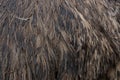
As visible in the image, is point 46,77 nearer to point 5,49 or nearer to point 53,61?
point 53,61

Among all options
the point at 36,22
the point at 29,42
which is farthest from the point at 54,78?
the point at 36,22

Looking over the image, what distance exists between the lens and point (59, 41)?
208 cm

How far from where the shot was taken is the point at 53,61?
2.05 m

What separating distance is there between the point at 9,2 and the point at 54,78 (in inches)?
30.9

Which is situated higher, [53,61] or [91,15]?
[91,15]

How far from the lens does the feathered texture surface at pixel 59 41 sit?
2039mm

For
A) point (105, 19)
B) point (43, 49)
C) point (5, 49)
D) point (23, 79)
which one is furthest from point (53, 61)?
point (105, 19)

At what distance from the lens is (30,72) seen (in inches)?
79.8

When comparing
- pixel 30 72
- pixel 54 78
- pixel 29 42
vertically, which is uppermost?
pixel 29 42

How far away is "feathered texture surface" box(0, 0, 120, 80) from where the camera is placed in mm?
2039

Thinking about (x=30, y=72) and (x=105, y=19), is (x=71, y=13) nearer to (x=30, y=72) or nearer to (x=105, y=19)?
(x=105, y=19)

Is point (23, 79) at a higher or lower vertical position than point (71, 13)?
lower

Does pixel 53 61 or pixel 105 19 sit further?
pixel 105 19

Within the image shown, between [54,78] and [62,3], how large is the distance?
0.64 m
